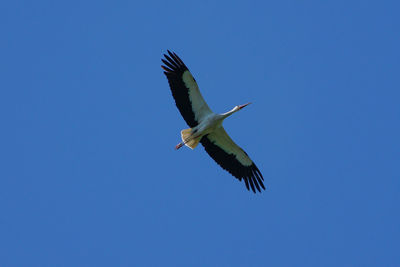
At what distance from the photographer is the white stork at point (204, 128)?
1794 cm

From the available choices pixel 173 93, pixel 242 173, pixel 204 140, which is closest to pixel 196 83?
pixel 173 93

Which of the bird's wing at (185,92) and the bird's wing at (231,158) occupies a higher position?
the bird's wing at (185,92)

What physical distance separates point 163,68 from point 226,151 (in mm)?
3200

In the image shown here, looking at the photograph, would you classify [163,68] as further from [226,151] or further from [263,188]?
[263,188]

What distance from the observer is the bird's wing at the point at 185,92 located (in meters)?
17.9

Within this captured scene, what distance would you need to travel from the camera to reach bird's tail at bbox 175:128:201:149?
18.4 metres

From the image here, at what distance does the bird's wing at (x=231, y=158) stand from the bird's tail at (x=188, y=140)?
0.33m

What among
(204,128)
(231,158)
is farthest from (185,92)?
(231,158)

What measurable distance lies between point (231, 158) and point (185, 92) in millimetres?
2557

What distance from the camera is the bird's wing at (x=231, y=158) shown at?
62.0ft

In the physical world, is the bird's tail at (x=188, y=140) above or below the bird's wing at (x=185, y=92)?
below

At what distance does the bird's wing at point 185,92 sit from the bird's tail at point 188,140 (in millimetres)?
246

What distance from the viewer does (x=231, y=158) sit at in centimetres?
1912

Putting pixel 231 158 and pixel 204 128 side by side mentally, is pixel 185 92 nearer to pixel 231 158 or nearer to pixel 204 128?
pixel 204 128
